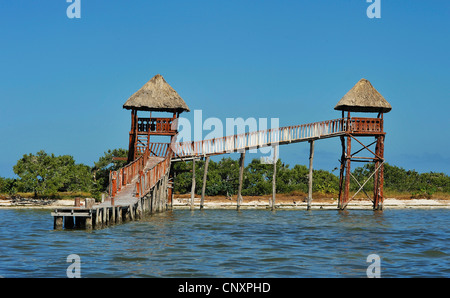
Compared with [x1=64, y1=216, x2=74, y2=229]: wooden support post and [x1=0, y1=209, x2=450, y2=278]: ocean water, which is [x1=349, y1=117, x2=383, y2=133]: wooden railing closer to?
[x1=0, y1=209, x2=450, y2=278]: ocean water

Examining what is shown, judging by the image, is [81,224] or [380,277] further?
[81,224]

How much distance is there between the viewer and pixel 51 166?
1797 inches

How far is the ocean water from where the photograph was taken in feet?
48.6

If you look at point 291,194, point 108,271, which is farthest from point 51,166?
point 108,271

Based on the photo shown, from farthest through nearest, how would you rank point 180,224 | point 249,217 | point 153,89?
1. point 153,89
2. point 249,217
3. point 180,224

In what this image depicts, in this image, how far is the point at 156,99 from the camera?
35938 mm

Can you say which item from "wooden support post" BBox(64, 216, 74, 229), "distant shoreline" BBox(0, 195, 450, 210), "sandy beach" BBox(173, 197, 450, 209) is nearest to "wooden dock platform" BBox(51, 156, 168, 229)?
"wooden support post" BBox(64, 216, 74, 229)

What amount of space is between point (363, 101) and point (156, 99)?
12.2 metres

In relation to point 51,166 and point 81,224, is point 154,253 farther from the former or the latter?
point 51,166

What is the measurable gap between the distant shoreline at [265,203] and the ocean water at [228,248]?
9766 millimetres

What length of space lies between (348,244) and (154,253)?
701 cm

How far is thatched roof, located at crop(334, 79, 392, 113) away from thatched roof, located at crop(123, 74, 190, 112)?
9.45 m

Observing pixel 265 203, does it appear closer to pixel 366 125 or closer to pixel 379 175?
pixel 379 175

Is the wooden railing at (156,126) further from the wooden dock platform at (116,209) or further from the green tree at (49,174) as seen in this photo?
the green tree at (49,174)
